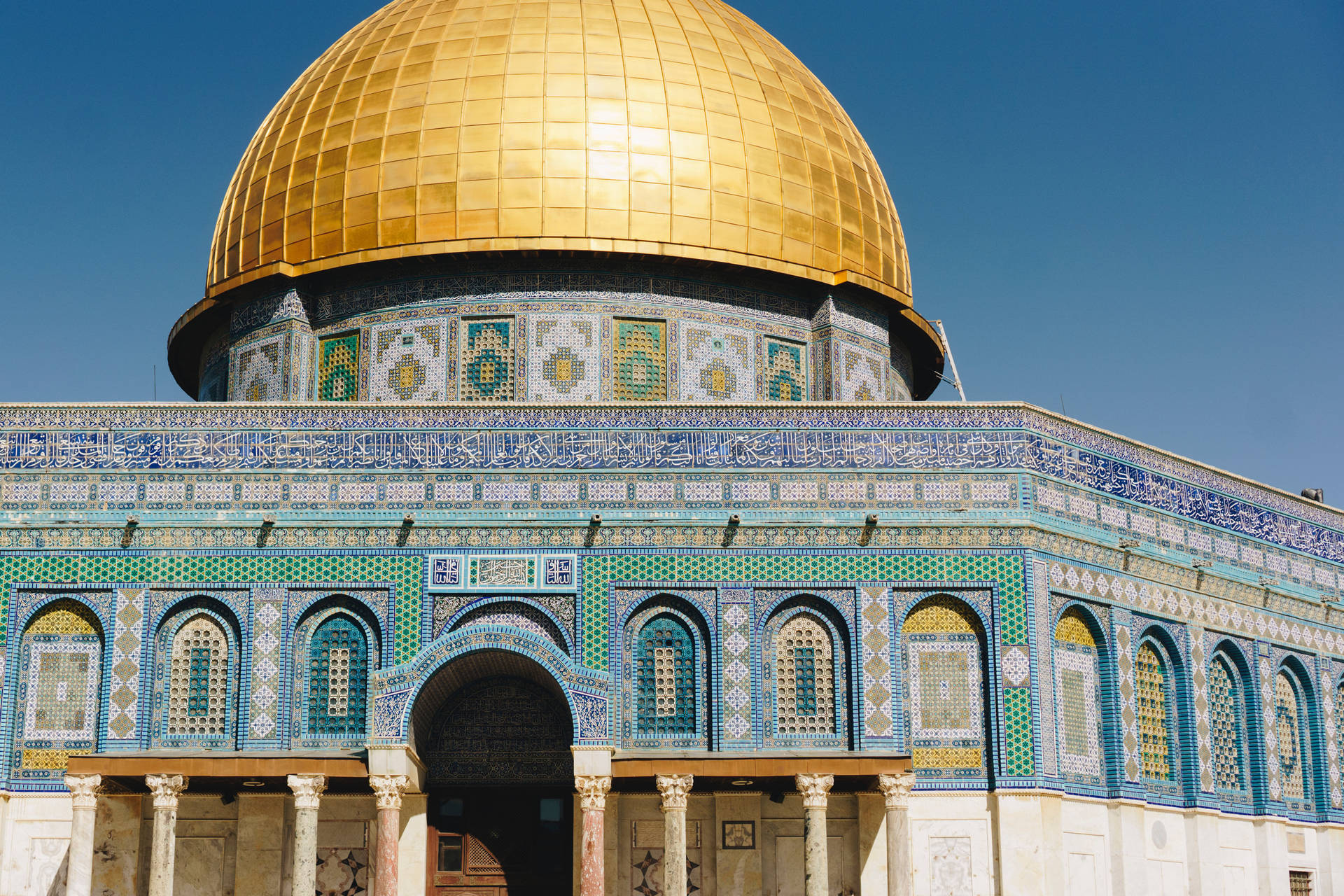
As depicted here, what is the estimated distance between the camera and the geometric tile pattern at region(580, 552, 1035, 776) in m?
17.9

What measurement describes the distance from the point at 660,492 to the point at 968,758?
4.13m

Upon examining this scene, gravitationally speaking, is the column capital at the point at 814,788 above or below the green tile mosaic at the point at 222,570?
below

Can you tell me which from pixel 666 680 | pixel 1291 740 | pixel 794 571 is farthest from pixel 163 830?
pixel 1291 740

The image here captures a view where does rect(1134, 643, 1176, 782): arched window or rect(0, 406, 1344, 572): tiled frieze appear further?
rect(1134, 643, 1176, 782): arched window

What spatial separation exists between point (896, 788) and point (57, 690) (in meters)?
8.57

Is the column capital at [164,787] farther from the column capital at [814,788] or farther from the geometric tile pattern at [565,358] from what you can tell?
the geometric tile pattern at [565,358]

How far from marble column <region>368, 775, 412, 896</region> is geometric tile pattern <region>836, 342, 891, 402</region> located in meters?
8.05

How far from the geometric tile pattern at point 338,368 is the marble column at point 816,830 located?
26.6ft

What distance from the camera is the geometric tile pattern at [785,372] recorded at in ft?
72.6

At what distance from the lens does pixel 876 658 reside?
704 inches

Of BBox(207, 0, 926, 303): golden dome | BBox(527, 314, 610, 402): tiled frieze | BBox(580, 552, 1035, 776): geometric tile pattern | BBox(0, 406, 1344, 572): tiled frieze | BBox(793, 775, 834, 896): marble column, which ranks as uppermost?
BBox(207, 0, 926, 303): golden dome

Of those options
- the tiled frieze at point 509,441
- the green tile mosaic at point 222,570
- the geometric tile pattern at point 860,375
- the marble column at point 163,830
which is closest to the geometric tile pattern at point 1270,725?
the tiled frieze at point 509,441

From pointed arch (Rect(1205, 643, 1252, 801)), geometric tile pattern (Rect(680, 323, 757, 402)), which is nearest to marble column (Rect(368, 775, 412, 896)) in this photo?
geometric tile pattern (Rect(680, 323, 757, 402))

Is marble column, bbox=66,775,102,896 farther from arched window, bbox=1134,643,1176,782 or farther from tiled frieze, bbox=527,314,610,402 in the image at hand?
arched window, bbox=1134,643,1176,782
